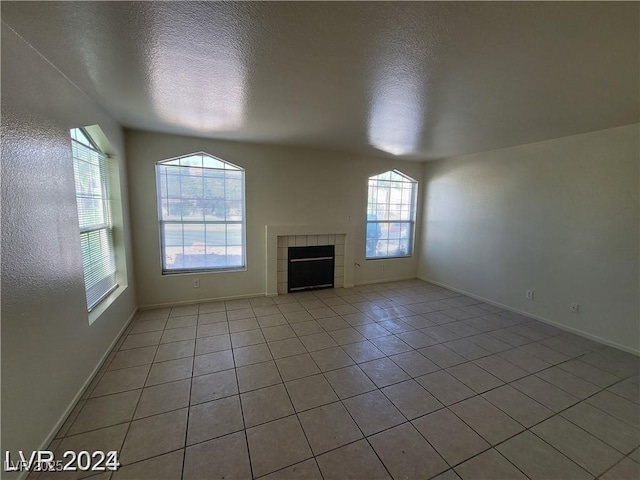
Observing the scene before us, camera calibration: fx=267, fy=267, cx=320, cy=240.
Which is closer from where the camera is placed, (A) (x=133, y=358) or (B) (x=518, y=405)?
(B) (x=518, y=405)

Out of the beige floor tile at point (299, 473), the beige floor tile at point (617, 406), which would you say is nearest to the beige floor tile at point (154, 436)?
the beige floor tile at point (299, 473)

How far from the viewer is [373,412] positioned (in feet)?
6.23

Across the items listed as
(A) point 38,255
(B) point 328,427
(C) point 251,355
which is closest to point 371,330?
(C) point 251,355

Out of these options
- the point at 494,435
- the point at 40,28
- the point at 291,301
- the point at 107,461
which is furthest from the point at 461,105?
the point at 107,461

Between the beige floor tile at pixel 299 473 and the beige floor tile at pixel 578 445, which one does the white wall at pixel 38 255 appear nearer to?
the beige floor tile at pixel 299 473

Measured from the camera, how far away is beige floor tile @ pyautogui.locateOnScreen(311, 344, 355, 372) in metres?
2.42

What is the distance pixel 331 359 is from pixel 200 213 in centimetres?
263

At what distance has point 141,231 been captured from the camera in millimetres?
3449

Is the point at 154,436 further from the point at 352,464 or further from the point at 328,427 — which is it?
the point at 352,464

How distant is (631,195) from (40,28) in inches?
187

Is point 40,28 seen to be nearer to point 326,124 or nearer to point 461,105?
point 326,124

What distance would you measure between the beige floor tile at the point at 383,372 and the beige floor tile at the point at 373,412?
16 centimetres

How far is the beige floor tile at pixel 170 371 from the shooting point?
2.19 m

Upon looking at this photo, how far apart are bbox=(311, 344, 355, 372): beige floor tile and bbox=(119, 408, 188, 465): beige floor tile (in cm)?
113
